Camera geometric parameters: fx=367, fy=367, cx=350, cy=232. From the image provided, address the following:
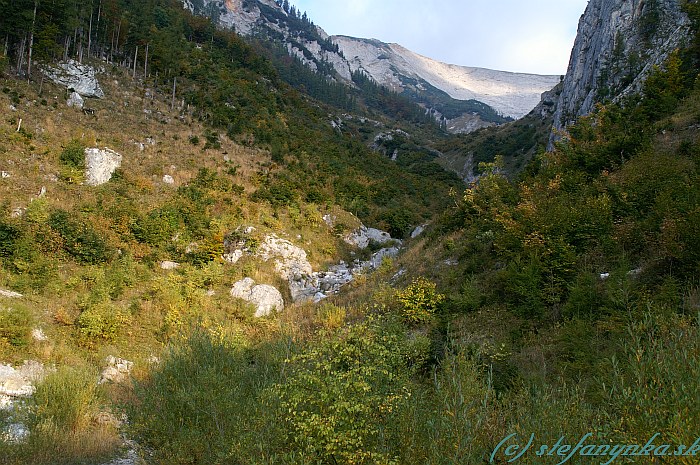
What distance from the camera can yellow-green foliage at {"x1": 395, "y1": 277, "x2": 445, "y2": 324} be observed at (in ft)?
34.3

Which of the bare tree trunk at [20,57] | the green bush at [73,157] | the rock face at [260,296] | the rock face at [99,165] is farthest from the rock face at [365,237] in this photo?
the bare tree trunk at [20,57]

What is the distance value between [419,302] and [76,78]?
31159mm

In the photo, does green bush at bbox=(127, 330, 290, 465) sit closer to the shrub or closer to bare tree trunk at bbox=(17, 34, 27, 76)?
the shrub

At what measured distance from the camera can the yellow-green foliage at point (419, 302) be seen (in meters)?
10.5

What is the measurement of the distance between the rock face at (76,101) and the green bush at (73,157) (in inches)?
275

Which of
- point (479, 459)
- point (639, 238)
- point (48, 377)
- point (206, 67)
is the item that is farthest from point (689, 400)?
point (206, 67)

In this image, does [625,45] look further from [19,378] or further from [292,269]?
[19,378]

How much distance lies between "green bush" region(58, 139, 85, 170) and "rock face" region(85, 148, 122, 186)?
22 cm

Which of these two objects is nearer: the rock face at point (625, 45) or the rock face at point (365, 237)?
the rock face at point (625, 45)

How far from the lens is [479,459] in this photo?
3.45 metres

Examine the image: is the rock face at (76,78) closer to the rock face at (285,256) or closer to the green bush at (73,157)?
the green bush at (73,157)

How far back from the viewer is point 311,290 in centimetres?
1769

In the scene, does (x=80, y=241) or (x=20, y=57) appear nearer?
(x=80, y=241)

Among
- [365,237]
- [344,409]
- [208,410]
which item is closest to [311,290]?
[365,237]
